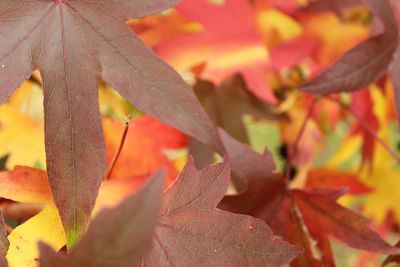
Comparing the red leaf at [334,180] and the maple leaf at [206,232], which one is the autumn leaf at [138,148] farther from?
the red leaf at [334,180]

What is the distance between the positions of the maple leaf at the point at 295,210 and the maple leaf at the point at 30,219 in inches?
4.9

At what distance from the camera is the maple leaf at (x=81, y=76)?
0.44m

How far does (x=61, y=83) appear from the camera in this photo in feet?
1.52

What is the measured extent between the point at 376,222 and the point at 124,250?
2.91ft

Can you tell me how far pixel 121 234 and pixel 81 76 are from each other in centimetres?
18

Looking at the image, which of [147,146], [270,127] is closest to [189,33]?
[147,146]

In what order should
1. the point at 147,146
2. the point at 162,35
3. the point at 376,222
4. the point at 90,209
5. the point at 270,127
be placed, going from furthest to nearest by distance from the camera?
the point at 270,127
the point at 376,222
the point at 162,35
the point at 147,146
the point at 90,209

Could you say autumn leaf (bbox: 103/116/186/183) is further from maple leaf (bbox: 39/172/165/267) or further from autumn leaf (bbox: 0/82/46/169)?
maple leaf (bbox: 39/172/165/267)

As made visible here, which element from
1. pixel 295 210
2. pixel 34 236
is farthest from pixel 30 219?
pixel 295 210

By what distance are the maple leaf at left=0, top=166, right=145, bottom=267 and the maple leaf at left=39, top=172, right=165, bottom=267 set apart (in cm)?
11

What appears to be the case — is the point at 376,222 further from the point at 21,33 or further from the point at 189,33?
the point at 21,33

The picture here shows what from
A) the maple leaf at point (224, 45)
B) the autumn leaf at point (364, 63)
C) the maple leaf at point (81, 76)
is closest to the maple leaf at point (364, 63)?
the autumn leaf at point (364, 63)

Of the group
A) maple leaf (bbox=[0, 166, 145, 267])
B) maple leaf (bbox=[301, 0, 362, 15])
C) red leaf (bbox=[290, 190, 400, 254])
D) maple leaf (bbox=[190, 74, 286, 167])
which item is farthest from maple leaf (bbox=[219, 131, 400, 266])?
maple leaf (bbox=[301, 0, 362, 15])

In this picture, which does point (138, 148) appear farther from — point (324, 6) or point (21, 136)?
point (324, 6)
